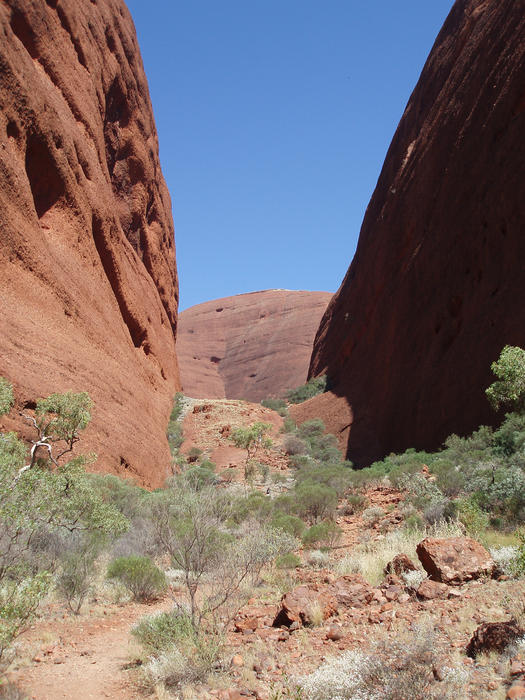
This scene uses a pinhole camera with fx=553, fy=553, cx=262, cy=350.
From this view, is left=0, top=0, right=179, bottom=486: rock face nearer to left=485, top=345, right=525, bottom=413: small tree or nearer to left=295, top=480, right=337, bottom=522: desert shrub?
left=295, top=480, right=337, bottom=522: desert shrub

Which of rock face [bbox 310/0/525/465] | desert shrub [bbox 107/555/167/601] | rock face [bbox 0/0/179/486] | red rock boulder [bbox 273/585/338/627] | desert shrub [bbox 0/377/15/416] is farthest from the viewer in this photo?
rock face [bbox 310/0/525/465]

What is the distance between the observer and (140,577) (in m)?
7.20

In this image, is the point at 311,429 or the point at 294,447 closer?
the point at 294,447

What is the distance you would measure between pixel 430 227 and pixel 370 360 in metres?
8.03

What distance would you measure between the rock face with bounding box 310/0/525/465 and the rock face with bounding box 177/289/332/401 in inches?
1608

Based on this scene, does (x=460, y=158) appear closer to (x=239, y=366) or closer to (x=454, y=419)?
(x=454, y=419)

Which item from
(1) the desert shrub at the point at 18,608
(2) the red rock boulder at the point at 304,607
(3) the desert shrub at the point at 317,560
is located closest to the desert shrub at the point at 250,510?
(3) the desert shrub at the point at 317,560

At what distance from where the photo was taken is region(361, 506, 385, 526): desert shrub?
11.3m

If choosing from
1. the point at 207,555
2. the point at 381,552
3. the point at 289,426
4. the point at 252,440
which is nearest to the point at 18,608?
the point at 207,555

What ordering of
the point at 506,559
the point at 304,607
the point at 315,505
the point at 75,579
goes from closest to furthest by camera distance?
the point at 304,607
the point at 506,559
the point at 75,579
the point at 315,505

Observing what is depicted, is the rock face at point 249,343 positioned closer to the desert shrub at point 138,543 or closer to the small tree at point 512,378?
the small tree at point 512,378

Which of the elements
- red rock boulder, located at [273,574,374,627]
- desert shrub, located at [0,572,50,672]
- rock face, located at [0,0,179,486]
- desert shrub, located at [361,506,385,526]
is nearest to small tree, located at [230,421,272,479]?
rock face, located at [0,0,179,486]

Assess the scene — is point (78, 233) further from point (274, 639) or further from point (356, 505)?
point (274, 639)

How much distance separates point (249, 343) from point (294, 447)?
6338 centimetres
